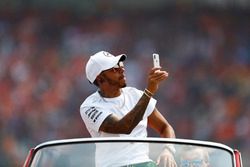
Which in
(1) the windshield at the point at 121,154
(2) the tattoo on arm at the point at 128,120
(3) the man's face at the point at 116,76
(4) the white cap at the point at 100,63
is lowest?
(1) the windshield at the point at 121,154

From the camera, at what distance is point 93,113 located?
17.0 ft

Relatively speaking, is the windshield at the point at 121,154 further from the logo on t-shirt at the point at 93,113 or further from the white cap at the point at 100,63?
the white cap at the point at 100,63

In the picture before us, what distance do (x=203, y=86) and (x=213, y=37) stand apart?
0.75 meters

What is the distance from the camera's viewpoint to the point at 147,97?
5082 mm

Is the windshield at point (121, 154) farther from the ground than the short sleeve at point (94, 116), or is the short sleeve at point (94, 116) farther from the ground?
the short sleeve at point (94, 116)

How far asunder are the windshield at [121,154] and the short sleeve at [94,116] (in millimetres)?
429

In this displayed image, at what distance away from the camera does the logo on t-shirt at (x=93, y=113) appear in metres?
5.16

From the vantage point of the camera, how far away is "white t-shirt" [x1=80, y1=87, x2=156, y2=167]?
4.71 m

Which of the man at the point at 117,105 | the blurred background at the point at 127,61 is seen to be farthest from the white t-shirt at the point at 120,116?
the blurred background at the point at 127,61

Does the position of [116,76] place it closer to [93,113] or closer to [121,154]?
[93,113]

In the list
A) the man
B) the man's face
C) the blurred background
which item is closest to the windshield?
the man

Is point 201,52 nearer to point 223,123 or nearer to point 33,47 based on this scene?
point 223,123

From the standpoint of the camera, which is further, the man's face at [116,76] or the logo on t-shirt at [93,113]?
the man's face at [116,76]

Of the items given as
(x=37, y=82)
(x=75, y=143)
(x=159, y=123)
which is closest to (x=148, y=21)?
(x=37, y=82)
